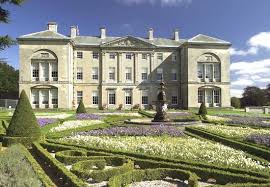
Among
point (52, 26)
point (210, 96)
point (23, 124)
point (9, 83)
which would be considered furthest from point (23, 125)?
point (9, 83)

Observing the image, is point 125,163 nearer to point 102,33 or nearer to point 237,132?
point 237,132

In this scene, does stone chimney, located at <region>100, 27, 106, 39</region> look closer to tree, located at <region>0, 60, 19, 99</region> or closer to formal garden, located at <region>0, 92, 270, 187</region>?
tree, located at <region>0, 60, 19, 99</region>

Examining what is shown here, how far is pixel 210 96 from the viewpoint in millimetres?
44750

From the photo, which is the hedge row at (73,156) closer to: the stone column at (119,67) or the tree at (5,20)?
the tree at (5,20)

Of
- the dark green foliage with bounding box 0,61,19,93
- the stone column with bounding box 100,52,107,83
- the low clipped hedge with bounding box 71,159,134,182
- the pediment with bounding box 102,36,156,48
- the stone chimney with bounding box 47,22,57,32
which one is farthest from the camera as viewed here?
the dark green foliage with bounding box 0,61,19,93

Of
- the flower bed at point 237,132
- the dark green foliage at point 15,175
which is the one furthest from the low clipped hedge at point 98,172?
the flower bed at point 237,132

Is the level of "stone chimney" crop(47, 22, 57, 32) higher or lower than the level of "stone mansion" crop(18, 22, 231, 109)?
higher

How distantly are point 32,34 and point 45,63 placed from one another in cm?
375

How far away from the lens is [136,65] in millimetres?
45625

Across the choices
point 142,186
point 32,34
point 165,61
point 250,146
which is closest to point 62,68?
point 32,34

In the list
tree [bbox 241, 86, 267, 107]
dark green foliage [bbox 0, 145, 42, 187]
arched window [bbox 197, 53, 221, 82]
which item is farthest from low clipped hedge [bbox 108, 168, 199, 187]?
tree [bbox 241, 86, 267, 107]

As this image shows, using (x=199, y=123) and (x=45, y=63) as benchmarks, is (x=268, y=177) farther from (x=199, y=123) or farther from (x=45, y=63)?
(x=45, y=63)

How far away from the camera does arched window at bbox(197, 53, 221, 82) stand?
4434cm

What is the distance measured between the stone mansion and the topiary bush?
29.3 meters
